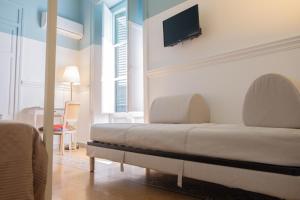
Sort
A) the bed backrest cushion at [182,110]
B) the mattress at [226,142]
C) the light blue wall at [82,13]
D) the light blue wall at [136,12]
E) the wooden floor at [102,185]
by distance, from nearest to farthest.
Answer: the mattress at [226,142] → the wooden floor at [102,185] → the bed backrest cushion at [182,110] → the light blue wall at [82,13] → the light blue wall at [136,12]

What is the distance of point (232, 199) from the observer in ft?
5.08

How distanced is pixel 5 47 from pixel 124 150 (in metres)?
3.06

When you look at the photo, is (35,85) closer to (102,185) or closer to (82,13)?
(82,13)

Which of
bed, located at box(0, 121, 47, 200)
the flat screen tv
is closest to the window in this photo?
the flat screen tv

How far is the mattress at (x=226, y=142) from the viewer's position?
106cm

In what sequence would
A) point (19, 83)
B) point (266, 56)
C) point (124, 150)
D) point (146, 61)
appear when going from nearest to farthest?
point (124, 150)
point (266, 56)
point (146, 61)
point (19, 83)

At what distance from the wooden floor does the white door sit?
1716 millimetres

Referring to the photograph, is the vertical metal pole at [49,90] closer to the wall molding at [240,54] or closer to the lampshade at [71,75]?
the wall molding at [240,54]

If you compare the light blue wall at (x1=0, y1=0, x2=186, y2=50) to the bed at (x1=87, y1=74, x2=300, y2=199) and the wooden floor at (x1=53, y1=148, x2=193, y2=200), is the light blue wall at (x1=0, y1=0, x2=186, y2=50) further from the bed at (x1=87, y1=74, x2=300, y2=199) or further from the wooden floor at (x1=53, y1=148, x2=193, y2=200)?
the wooden floor at (x1=53, y1=148, x2=193, y2=200)

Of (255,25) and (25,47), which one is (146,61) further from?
(25,47)

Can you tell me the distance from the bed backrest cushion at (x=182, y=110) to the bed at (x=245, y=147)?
561 mm

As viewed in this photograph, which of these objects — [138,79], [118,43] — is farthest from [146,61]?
[118,43]

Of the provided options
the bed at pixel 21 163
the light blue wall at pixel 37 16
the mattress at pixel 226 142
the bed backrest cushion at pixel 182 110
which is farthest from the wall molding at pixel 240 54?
the light blue wall at pixel 37 16

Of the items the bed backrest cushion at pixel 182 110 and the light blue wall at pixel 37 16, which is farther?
the light blue wall at pixel 37 16
